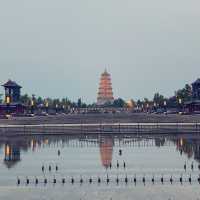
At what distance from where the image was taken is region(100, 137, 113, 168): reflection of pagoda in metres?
73.9

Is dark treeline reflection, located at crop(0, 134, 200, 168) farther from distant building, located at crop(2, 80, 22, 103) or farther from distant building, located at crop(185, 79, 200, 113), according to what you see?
distant building, located at crop(2, 80, 22, 103)

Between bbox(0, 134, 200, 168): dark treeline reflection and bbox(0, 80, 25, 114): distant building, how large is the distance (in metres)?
54.8

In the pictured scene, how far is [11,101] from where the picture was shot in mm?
177125

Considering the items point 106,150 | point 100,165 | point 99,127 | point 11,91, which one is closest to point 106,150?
point 106,150

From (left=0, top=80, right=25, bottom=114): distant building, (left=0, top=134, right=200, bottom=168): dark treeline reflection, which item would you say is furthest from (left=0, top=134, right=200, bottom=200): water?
(left=0, top=80, right=25, bottom=114): distant building

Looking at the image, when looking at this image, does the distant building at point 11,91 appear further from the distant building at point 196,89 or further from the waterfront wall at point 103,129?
the distant building at point 196,89

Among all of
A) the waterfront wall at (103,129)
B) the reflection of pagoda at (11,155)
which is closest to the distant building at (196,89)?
the waterfront wall at (103,129)

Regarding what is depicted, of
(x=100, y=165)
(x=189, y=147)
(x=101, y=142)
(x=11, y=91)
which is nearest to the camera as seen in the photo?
(x=100, y=165)

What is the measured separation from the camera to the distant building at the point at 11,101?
541 ft

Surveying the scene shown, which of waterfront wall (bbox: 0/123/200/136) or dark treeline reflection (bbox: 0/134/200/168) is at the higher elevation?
waterfront wall (bbox: 0/123/200/136)

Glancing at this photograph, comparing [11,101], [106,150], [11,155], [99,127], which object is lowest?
[11,155]

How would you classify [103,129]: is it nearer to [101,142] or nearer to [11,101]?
[101,142]

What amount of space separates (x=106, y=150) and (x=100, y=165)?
51.6 ft

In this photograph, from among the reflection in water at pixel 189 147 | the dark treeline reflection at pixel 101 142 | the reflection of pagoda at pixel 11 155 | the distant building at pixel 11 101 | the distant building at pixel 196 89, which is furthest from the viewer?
the distant building at pixel 196 89
